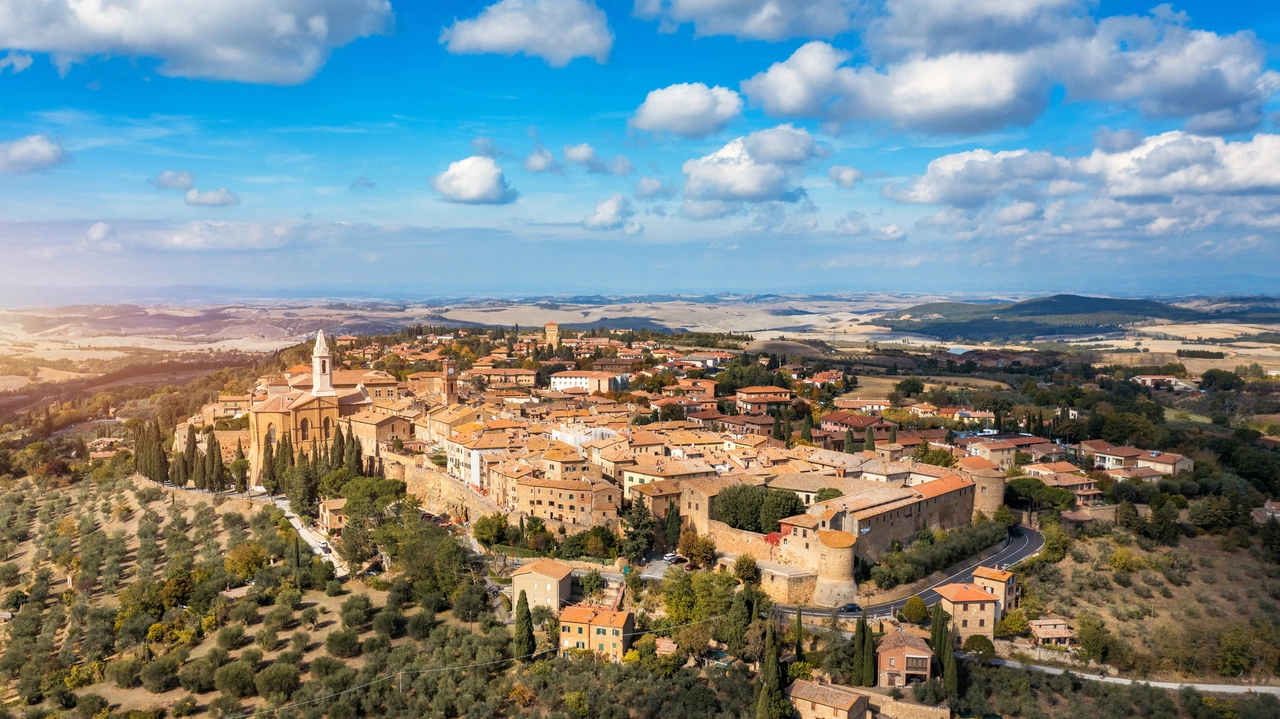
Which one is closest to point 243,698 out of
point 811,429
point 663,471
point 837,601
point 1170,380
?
point 663,471

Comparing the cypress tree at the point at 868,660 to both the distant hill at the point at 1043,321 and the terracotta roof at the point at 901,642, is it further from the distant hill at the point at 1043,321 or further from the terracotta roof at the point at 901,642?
the distant hill at the point at 1043,321

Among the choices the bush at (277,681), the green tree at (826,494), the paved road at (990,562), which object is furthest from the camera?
the green tree at (826,494)

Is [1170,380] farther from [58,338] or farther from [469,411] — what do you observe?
[58,338]

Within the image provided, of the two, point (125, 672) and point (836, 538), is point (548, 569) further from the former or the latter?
point (125, 672)

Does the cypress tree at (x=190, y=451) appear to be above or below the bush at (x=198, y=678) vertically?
above

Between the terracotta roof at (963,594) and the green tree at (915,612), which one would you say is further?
the terracotta roof at (963,594)

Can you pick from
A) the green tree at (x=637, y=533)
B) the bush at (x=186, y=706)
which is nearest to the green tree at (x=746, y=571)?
the green tree at (x=637, y=533)
